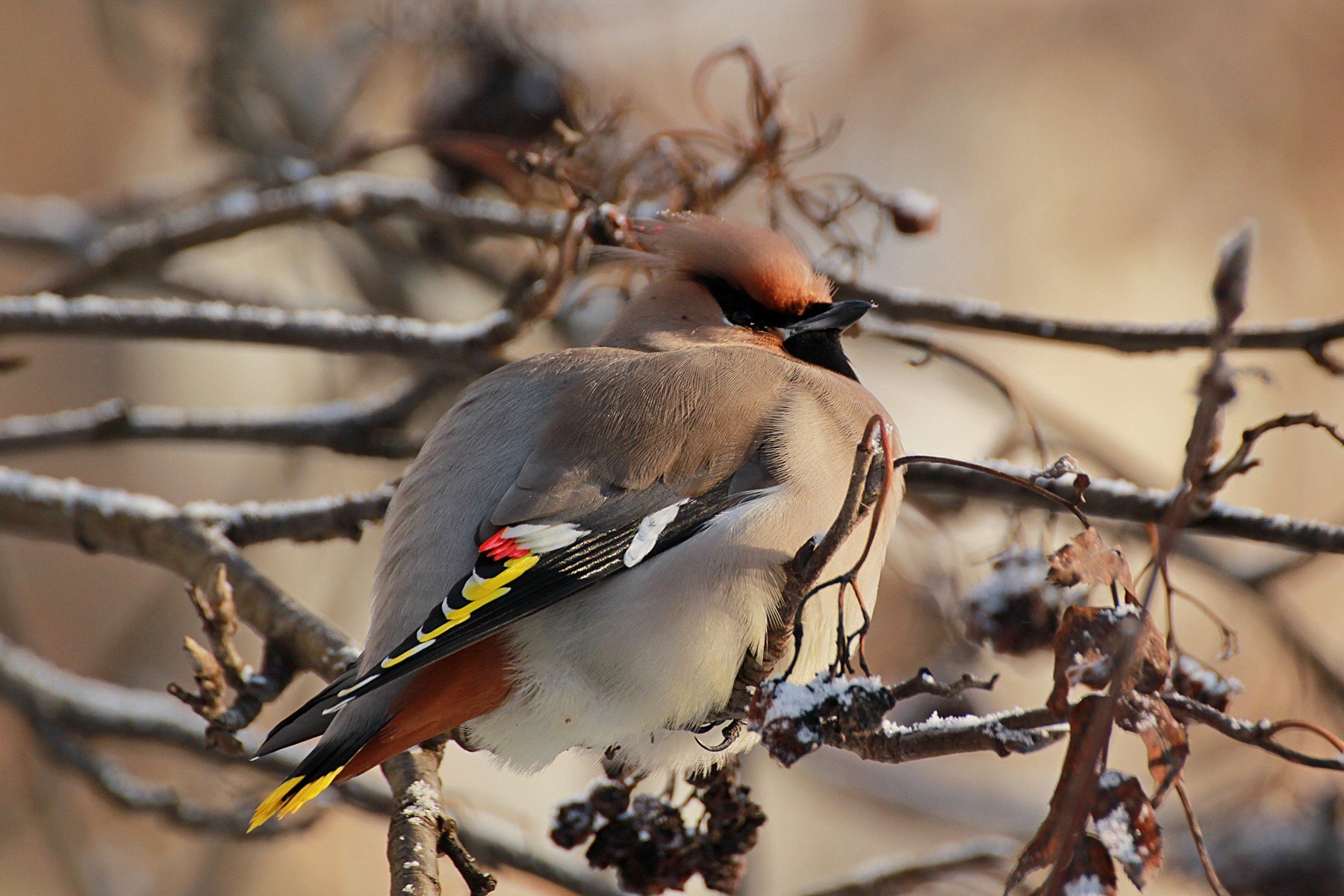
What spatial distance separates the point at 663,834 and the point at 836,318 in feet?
3.55

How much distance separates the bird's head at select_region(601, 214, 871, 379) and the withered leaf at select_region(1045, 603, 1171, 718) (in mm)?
1365

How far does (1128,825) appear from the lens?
1477mm

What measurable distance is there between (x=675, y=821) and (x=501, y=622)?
0.55 m

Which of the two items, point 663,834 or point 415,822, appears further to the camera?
point 663,834

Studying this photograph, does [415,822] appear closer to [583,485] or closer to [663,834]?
[663,834]

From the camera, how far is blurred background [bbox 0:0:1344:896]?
3.93 metres

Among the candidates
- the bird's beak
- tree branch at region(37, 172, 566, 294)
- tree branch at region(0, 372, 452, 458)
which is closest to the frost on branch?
the bird's beak

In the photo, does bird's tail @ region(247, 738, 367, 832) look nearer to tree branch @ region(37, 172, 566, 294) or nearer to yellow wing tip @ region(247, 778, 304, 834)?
yellow wing tip @ region(247, 778, 304, 834)

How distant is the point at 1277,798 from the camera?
11.7 feet

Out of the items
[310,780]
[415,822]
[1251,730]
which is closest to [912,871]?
[415,822]

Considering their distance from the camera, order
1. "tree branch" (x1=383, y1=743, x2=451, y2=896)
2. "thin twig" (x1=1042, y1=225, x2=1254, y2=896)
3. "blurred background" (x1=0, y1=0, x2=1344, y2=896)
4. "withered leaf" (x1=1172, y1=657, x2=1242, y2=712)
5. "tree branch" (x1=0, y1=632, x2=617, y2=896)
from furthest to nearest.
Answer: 1. "blurred background" (x1=0, y1=0, x2=1344, y2=896)
2. "tree branch" (x1=0, y1=632, x2=617, y2=896)
3. "withered leaf" (x1=1172, y1=657, x2=1242, y2=712)
4. "tree branch" (x1=383, y1=743, x2=451, y2=896)
5. "thin twig" (x1=1042, y1=225, x2=1254, y2=896)

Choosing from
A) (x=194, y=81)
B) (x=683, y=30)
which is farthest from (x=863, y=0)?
(x=194, y=81)

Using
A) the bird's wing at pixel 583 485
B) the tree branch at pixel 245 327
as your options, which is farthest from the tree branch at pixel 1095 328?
the tree branch at pixel 245 327

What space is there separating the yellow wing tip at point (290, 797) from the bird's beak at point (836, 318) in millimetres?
1326
